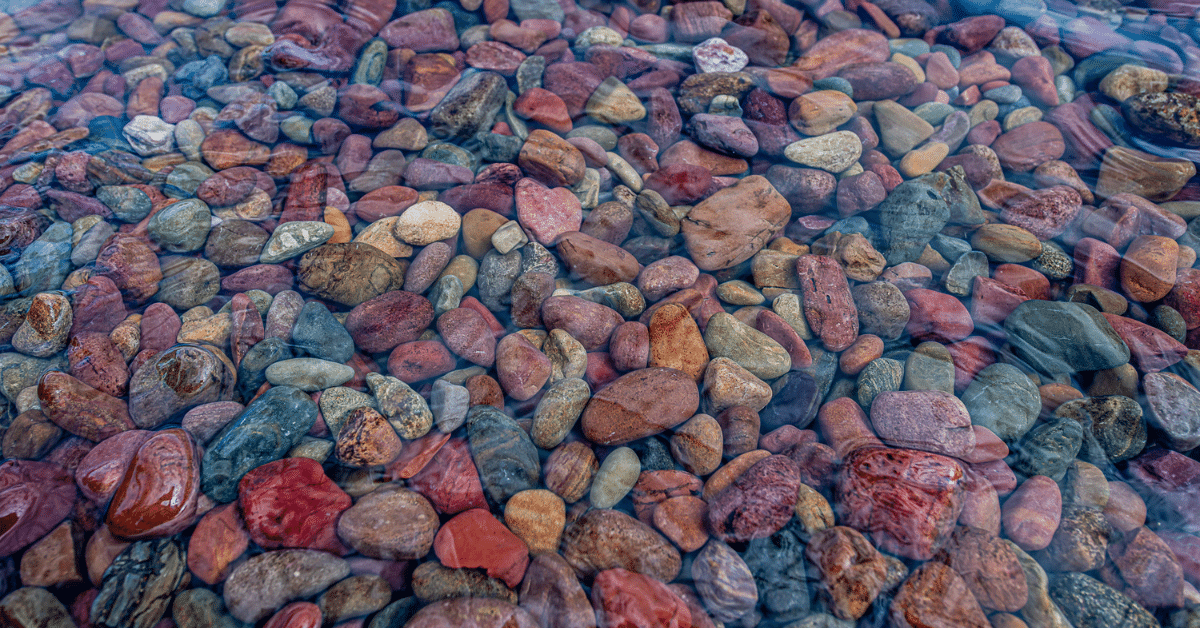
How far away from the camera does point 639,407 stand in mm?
1960

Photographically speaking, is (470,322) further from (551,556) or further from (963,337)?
(963,337)

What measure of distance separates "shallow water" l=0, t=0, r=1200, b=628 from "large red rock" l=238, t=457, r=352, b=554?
0.01 m

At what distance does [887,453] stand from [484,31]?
3099 millimetres

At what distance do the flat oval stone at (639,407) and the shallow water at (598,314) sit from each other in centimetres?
2

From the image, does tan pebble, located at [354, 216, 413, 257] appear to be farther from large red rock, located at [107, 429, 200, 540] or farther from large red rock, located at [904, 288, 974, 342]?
large red rock, located at [904, 288, 974, 342]

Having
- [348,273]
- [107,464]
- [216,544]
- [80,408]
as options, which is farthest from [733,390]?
[80,408]

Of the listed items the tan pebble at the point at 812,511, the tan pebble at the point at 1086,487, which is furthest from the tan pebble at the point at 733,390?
the tan pebble at the point at 1086,487

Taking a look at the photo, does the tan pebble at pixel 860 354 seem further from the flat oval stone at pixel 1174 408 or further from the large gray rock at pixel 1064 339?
the flat oval stone at pixel 1174 408

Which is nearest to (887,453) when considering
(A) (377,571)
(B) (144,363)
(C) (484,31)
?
(A) (377,571)

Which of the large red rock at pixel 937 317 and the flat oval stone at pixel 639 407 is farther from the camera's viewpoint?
the large red rock at pixel 937 317

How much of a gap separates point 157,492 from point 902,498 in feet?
7.87

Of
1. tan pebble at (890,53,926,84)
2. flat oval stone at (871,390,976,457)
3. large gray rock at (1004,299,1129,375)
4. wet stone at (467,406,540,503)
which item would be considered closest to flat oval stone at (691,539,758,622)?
wet stone at (467,406,540,503)

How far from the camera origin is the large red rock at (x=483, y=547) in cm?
165

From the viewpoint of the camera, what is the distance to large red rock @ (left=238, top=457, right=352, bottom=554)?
1.68 m
